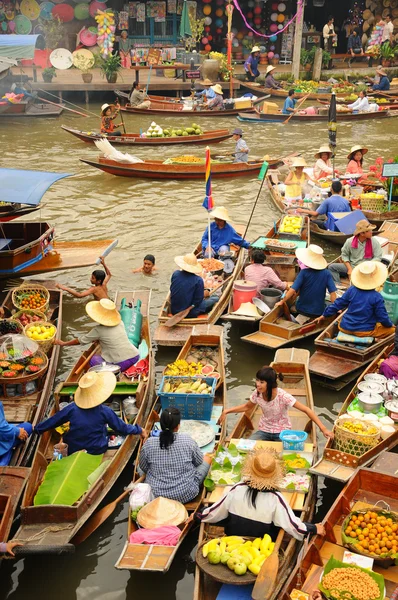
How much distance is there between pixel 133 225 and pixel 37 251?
4410 millimetres

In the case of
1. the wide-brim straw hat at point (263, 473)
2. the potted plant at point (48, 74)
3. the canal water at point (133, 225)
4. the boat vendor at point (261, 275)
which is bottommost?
the canal water at point (133, 225)

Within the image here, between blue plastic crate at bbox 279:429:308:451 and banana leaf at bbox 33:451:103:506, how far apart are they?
1.75 meters

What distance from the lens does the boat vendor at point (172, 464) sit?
604 centimetres

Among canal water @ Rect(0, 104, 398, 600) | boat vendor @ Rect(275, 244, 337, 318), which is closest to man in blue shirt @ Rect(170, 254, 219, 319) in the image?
canal water @ Rect(0, 104, 398, 600)

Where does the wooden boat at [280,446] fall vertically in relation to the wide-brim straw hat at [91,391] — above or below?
below

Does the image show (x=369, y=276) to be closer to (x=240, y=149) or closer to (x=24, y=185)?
(x=24, y=185)

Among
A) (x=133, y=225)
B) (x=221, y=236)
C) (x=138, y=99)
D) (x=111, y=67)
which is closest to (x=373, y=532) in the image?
(x=221, y=236)

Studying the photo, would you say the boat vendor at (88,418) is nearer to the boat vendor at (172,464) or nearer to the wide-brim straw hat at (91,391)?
the wide-brim straw hat at (91,391)

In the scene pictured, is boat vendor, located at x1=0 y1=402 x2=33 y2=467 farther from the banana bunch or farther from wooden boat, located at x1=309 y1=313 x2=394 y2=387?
wooden boat, located at x1=309 y1=313 x2=394 y2=387

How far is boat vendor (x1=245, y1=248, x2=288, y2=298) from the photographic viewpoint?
32.8ft

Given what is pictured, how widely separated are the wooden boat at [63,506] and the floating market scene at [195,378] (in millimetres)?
19

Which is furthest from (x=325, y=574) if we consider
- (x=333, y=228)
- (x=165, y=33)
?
(x=165, y=33)

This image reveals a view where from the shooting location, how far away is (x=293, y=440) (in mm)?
6641

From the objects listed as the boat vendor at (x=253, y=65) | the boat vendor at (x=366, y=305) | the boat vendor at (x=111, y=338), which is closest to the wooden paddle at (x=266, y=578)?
the boat vendor at (x=111, y=338)
